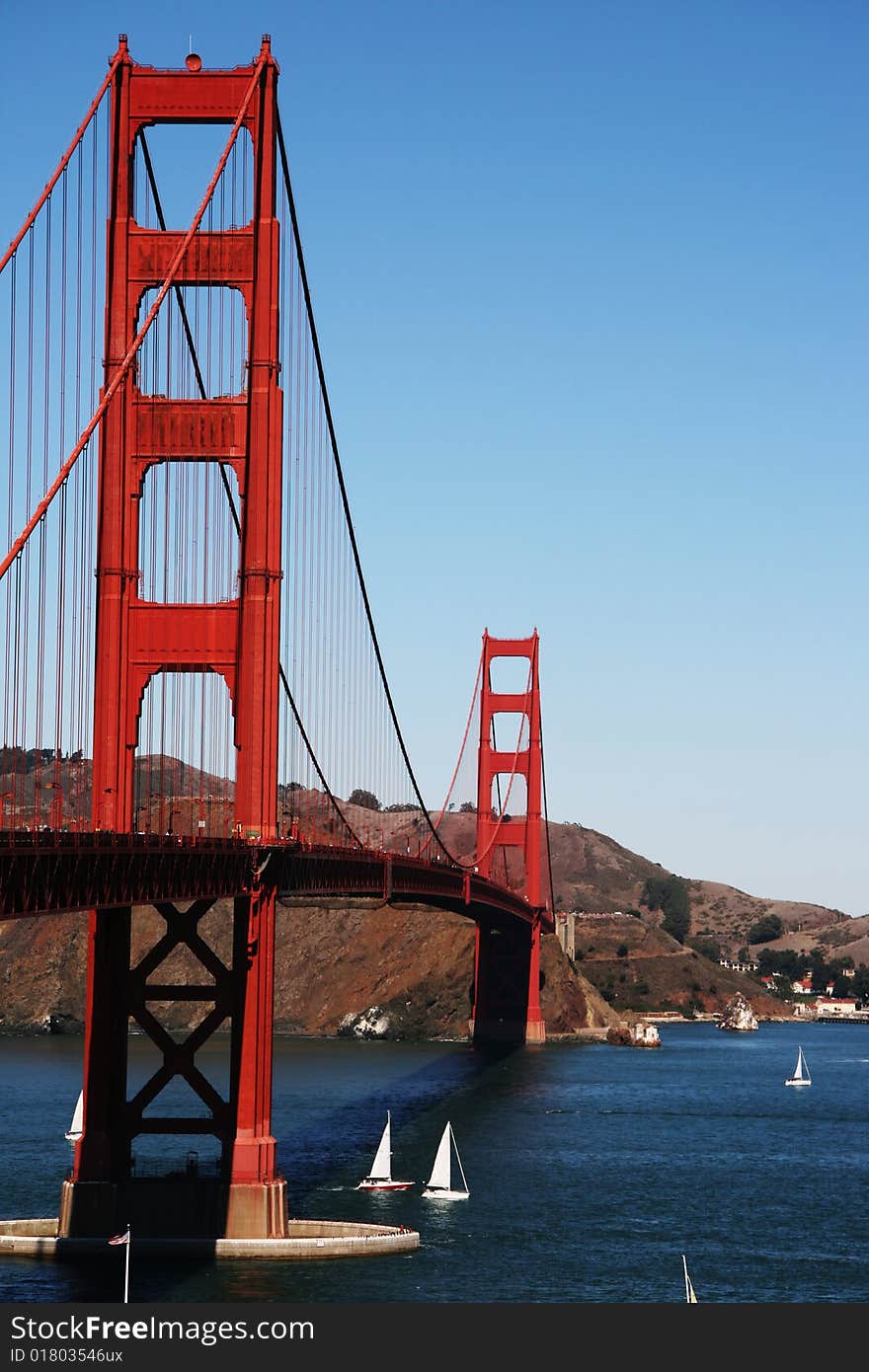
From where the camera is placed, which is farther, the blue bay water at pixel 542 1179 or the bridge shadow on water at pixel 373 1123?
the bridge shadow on water at pixel 373 1123

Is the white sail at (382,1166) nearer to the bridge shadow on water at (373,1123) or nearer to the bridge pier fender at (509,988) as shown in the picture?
the bridge shadow on water at (373,1123)

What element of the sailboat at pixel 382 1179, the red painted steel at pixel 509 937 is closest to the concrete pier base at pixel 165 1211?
the sailboat at pixel 382 1179

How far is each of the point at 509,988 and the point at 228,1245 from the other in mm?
90615

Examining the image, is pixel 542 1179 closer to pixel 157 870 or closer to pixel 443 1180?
pixel 443 1180

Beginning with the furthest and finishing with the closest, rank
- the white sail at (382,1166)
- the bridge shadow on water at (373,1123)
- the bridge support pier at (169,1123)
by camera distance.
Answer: the bridge shadow on water at (373,1123), the white sail at (382,1166), the bridge support pier at (169,1123)

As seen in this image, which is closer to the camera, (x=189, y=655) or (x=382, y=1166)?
(x=189, y=655)

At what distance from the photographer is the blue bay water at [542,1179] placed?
149 ft

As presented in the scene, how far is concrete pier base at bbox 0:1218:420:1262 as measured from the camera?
152ft

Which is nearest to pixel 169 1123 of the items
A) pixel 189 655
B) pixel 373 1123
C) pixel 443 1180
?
pixel 189 655

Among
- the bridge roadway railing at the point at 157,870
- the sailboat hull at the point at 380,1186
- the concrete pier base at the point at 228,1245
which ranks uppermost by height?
the bridge roadway railing at the point at 157,870

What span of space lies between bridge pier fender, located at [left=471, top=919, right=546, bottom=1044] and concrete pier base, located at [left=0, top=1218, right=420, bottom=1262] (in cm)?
8448

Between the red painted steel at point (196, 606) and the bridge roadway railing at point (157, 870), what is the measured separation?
4.82ft

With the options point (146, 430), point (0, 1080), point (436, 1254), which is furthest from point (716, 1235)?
point (0, 1080)

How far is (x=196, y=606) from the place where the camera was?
48344 mm
